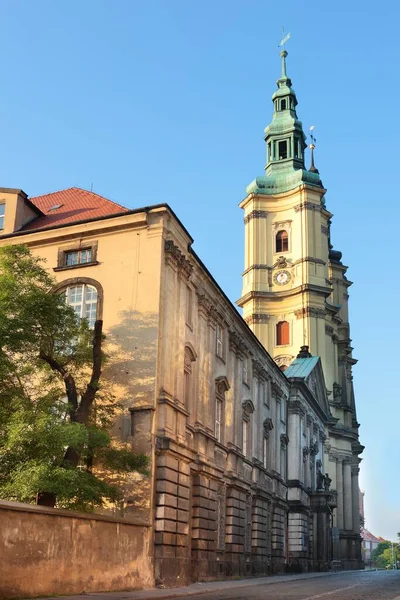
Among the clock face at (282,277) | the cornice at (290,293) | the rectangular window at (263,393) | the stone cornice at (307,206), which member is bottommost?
the rectangular window at (263,393)

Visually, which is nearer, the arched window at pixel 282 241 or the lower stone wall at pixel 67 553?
the lower stone wall at pixel 67 553

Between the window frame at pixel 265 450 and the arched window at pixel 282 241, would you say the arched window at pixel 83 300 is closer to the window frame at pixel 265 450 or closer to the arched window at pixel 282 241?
the window frame at pixel 265 450

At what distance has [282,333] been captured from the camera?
243ft

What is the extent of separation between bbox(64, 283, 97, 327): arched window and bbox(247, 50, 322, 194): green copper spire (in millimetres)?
52494

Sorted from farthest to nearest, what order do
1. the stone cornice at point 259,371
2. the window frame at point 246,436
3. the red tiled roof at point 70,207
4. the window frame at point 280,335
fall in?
1. the window frame at point 280,335
2. the stone cornice at point 259,371
3. the window frame at point 246,436
4. the red tiled roof at point 70,207

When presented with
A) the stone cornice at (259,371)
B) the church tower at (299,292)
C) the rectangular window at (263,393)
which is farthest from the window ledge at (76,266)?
the church tower at (299,292)

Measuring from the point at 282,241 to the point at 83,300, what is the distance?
50463 millimetres

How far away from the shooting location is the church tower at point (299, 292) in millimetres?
73062

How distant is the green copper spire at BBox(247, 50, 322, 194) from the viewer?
259ft

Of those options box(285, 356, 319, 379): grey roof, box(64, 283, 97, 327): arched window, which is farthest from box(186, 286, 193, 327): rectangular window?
box(285, 356, 319, 379): grey roof

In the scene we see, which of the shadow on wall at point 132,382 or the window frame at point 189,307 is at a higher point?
the window frame at point 189,307

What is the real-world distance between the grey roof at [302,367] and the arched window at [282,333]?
35.2 feet

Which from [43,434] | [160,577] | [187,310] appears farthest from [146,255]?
[160,577]

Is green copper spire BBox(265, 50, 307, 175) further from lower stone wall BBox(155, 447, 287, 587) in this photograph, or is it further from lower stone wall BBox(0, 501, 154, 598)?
lower stone wall BBox(0, 501, 154, 598)
